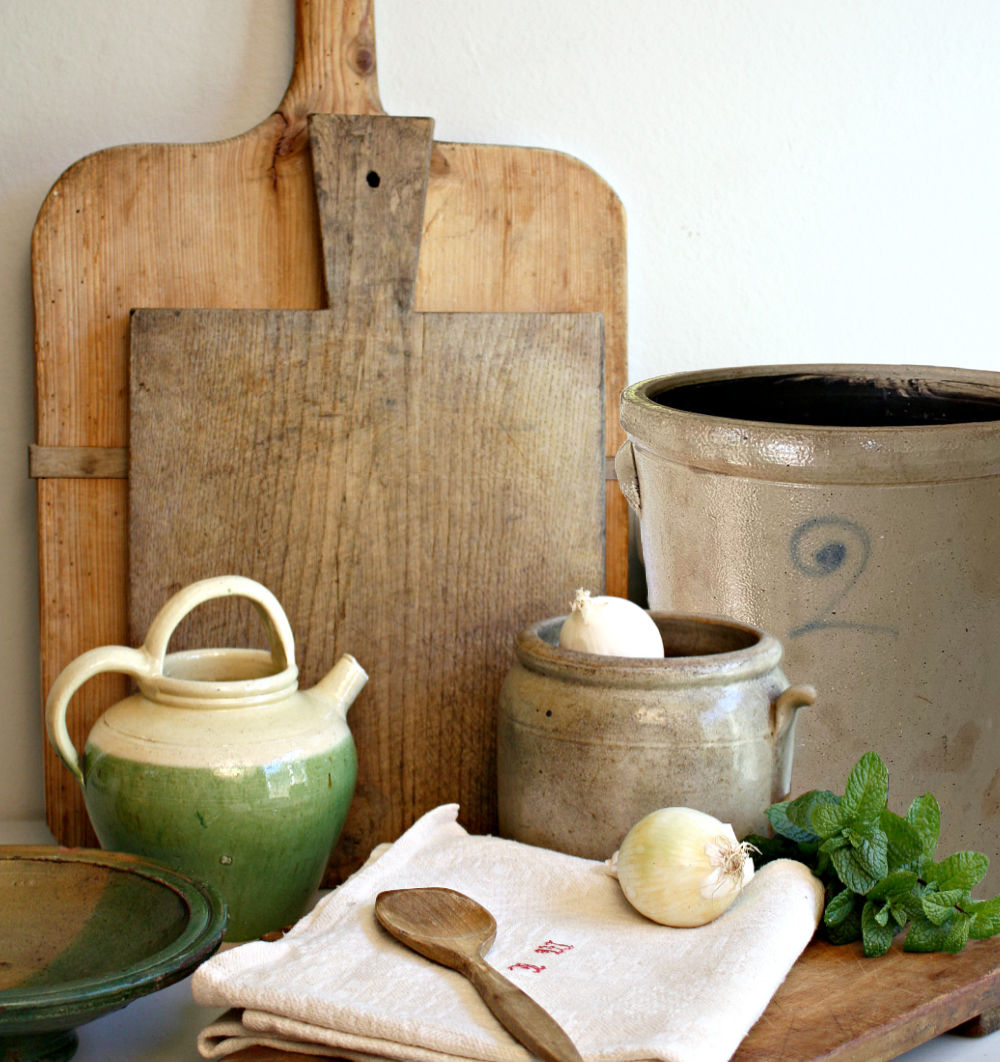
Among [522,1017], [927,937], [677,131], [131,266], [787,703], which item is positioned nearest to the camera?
[522,1017]

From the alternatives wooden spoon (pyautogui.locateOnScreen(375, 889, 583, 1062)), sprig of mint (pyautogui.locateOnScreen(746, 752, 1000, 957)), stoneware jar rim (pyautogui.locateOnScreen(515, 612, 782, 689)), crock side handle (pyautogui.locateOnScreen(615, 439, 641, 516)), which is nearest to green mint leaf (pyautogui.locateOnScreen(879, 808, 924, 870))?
sprig of mint (pyautogui.locateOnScreen(746, 752, 1000, 957))

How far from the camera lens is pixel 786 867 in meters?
0.70

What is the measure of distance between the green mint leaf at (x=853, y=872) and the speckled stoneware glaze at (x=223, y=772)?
32cm

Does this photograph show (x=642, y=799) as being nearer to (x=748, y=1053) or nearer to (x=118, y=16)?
(x=748, y=1053)

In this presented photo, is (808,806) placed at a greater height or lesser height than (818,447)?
lesser

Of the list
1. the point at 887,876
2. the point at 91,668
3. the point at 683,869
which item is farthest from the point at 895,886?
the point at 91,668

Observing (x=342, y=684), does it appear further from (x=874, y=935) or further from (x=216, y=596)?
(x=874, y=935)

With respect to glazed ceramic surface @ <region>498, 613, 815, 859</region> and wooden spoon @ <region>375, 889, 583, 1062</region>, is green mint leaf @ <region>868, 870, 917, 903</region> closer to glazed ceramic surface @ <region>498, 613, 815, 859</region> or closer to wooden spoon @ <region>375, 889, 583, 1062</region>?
glazed ceramic surface @ <region>498, 613, 815, 859</region>

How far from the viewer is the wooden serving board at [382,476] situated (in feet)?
3.08

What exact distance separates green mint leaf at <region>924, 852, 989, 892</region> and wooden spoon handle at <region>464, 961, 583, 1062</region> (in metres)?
0.24

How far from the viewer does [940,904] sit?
2.15 feet

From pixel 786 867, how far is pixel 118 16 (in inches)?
31.8

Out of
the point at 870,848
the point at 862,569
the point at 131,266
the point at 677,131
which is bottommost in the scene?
the point at 870,848

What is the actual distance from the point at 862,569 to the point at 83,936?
1.71ft
